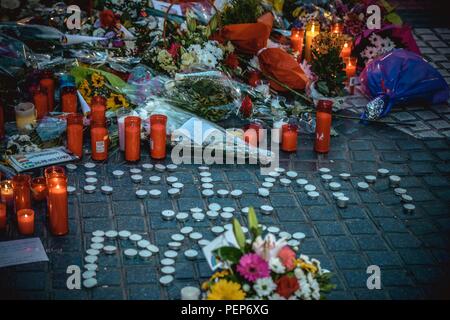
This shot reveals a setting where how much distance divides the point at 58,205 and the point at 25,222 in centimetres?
27

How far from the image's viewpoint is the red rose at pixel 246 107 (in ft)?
22.7

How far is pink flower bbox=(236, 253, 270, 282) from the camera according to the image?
364cm

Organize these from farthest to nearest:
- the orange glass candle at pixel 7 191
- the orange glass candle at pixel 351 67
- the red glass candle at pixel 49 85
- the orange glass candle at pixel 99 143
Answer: the orange glass candle at pixel 351 67 → the red glass candle at pixel 49 85 → the orange glass candle at pixel 99 143 → the orange glass candle at pixel 7 191

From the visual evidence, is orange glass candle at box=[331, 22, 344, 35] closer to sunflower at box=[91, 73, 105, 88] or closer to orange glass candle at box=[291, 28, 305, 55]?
orange glass candle at box=[291, 28, 305, 55]

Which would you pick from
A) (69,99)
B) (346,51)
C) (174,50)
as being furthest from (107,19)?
(346,51)

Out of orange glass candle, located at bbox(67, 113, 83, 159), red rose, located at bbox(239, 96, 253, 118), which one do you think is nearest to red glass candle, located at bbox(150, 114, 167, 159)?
orange glass candle, located at bbox(67, 113, 83, 159)

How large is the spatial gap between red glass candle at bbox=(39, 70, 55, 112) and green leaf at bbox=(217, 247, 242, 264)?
3573mm

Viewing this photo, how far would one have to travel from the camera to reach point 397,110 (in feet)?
25.0

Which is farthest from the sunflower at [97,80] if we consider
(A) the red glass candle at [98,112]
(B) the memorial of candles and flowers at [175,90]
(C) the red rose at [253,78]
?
(C) the red rose at [253,78]

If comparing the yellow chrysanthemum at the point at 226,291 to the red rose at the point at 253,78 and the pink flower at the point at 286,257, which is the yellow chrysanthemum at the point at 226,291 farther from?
the red rose at the point at 253,78

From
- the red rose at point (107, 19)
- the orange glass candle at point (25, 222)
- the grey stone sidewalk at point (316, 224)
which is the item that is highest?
the red rose at point (107, 19)

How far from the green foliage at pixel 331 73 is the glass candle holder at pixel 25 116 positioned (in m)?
2.90

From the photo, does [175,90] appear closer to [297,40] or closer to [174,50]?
[174,50]
